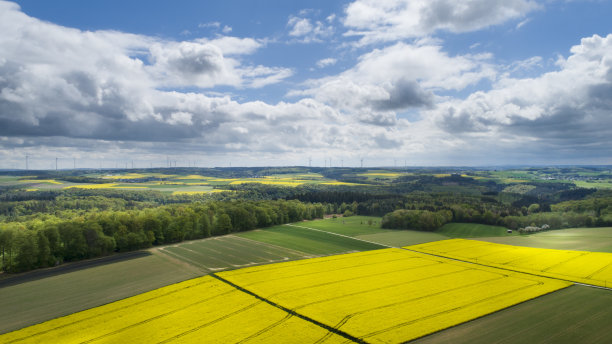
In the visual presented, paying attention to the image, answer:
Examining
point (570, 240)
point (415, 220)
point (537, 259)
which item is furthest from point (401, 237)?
point (570, 240)

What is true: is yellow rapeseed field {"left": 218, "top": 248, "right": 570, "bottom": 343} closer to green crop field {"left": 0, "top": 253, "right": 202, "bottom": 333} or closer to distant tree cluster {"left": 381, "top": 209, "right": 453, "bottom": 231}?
green crop field {"left": 0, "top": 253, "right": 202, "bottom": 333}

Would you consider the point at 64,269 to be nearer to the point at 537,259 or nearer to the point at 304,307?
the point at 304,307

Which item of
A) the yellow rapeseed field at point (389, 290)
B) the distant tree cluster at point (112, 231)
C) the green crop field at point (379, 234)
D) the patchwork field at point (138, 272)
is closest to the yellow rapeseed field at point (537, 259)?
the yellow rapeseed field at point (389, 290)

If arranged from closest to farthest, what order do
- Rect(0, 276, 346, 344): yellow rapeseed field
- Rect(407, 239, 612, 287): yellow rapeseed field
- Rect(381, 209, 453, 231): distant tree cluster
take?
1. Rect(0, 276, 346, 344): yellow rapeseed field
2. Rect(407, 239, 612, 287): yellow rapeseed field
3. Rect(381, 209, 453, 231): distant tree cluster

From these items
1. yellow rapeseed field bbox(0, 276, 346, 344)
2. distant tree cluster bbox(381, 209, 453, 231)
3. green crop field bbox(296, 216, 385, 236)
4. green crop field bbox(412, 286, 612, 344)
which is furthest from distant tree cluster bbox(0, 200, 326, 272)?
green crop field bbox(412, 286, 612, 344)

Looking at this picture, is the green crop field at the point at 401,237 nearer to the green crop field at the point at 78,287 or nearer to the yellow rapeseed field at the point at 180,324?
the green crop field at the point at 78,287

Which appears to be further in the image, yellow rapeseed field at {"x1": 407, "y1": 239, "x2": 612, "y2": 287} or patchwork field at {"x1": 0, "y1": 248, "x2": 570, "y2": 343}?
yellow rapeseed field at {"x1": 407, "y1": 239, "x2": 612, "y2": 287}

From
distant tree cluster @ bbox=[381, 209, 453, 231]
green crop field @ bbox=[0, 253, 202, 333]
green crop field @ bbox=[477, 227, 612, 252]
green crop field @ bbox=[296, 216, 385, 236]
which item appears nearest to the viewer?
green crop field @ bbox=[0, 253, 202, 333]

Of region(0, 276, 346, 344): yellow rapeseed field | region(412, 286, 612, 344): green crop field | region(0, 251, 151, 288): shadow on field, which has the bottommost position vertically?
region(0, 251, 151, 288): shadow on field
